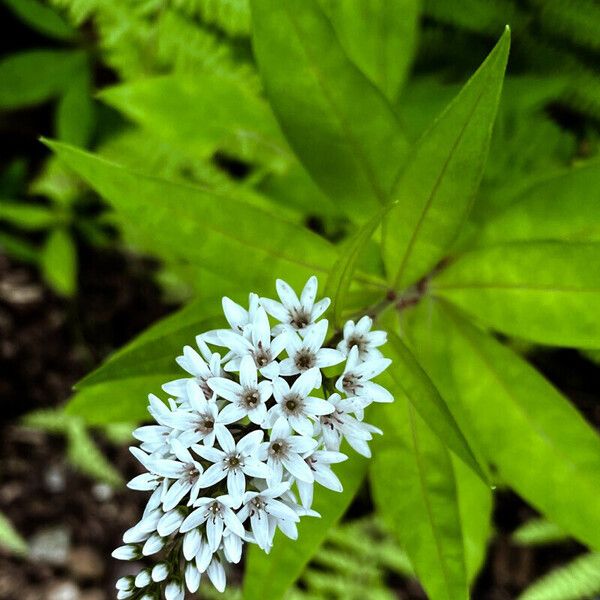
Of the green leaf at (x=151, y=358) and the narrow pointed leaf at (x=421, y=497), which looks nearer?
the green leaf at (x=151, y=358)

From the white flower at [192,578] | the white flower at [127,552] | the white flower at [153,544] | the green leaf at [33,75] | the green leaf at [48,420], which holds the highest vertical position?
the green leaf at [33,75]

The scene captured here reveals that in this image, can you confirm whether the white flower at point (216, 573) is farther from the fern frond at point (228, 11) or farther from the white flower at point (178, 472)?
the fern frond at point (228, 11)

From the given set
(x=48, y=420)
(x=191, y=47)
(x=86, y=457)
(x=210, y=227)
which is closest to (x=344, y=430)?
(x=210, y=227)

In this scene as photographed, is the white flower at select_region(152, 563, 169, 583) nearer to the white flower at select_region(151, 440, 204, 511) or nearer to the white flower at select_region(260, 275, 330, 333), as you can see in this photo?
the white flower at select_region(151, 440, 204, 511)

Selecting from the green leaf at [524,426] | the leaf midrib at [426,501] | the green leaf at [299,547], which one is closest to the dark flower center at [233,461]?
the green leaf at [299,547]

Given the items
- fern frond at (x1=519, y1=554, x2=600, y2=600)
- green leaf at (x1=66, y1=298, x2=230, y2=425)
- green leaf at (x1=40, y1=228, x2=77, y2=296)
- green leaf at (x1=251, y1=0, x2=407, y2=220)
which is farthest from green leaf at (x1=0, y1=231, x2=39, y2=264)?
fern frond at (x1=519, y1=554, x2=600, y2=600)

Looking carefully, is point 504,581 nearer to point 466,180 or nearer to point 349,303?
point 349,303

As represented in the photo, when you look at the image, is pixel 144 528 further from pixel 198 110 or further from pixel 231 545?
pixel 198 110
